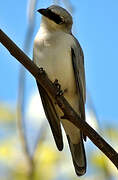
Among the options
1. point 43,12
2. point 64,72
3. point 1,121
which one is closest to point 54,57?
point 64,72

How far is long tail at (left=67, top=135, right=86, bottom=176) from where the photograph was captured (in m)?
5.07

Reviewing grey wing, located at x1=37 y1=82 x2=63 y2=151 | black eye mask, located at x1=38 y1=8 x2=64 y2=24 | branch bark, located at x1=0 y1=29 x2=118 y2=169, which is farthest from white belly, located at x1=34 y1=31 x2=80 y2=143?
branch bark, located at x1=0 y1=29 x2=118 y2=169

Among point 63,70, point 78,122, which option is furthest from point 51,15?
point 78,122

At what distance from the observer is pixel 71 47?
5523mm

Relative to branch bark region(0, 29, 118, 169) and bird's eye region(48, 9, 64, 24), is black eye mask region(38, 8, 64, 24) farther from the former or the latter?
branch bark region(0, 29, 118, 169)

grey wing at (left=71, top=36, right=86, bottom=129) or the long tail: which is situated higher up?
grey wing at (left=71, top=36, right=86, bottom=129)

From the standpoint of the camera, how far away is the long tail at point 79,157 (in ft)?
16.6

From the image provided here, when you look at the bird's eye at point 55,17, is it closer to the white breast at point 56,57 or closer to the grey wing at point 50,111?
the white breast at point 56,57

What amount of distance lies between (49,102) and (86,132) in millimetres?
1902

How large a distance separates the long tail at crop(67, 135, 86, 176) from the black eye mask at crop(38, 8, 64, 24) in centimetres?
154

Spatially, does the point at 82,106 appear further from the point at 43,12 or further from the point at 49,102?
the point at 43,12

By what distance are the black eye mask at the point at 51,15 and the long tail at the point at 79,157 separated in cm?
154

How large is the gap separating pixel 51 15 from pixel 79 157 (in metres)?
1.82

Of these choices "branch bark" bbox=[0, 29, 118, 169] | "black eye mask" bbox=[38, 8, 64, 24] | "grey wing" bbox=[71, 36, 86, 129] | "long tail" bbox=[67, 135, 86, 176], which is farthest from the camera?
"black eye mask" bbox=[38, 8, 64, 24]
